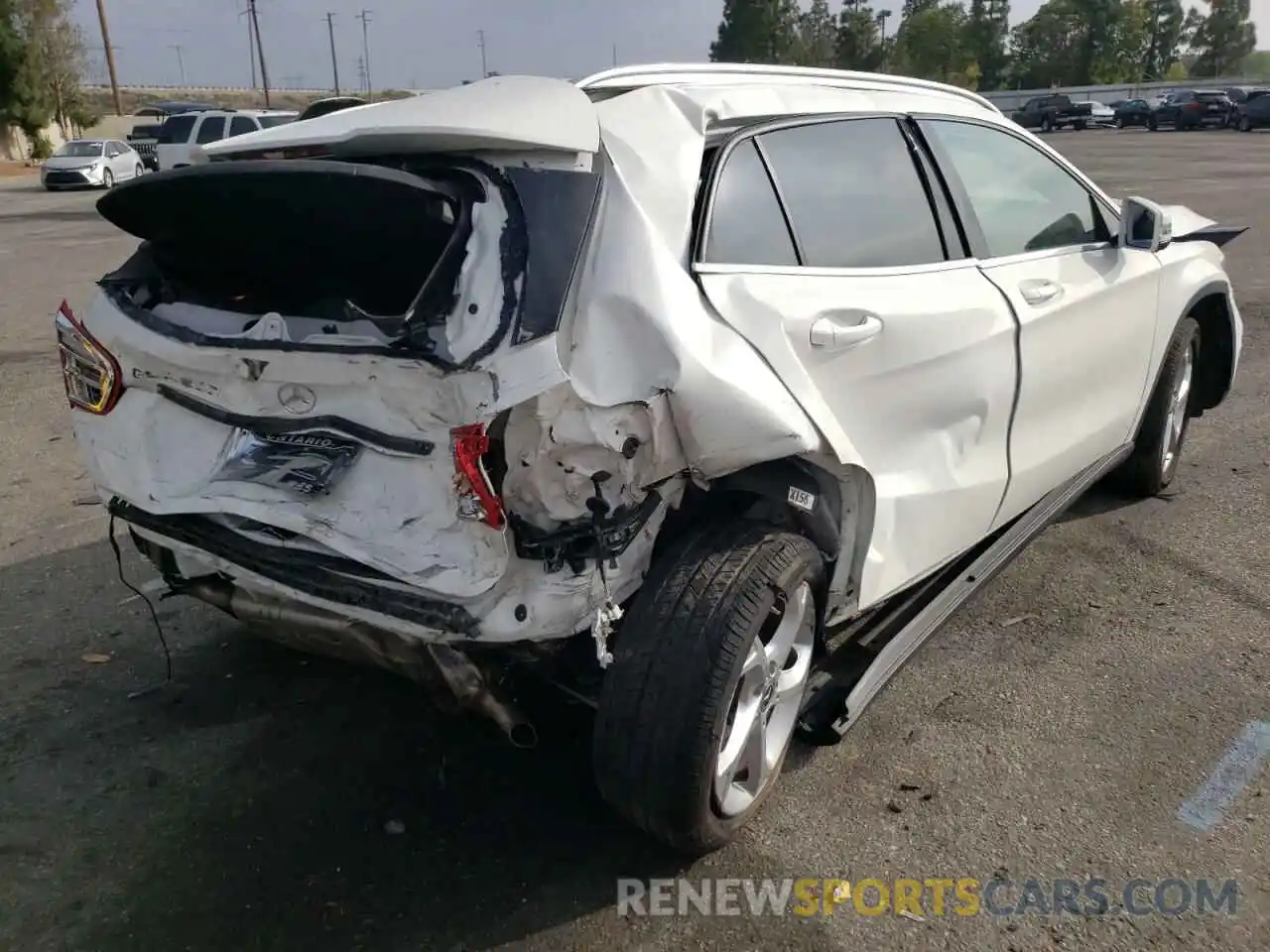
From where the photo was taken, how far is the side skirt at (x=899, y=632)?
302 centimetres

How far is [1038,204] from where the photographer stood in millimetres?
3963

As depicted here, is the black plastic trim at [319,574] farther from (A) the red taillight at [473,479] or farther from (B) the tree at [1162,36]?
(B) the tree at [1162,36]

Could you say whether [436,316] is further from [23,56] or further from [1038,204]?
[23,56]

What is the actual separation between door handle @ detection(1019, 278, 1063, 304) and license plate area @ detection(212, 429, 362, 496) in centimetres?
227

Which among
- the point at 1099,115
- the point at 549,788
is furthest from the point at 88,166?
the point at 1099,115

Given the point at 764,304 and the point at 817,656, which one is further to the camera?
the point at 817,656

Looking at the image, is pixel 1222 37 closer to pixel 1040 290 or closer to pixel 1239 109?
pixel 1239 109

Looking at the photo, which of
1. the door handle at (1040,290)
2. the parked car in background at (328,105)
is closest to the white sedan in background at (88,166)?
the parked car in background at (328,105)

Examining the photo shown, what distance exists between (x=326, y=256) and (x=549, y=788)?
1581mm

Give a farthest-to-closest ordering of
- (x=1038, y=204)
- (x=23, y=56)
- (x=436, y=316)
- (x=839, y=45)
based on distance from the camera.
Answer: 1. (x=839, y=45)
2. (x=23, y=56)
3. (x=1038, y=204)
4. (x=436, y=316)

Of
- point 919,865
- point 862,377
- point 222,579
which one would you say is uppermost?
point 862,377

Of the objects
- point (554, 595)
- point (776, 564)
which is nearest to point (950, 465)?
point (776, 564)

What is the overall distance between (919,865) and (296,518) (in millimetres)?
1777

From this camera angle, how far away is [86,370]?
2898 mm
